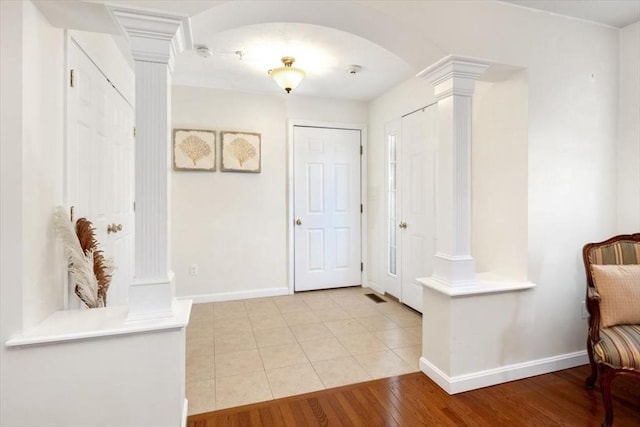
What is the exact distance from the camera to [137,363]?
145 cm

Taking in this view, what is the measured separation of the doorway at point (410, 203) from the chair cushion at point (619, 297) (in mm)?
1385

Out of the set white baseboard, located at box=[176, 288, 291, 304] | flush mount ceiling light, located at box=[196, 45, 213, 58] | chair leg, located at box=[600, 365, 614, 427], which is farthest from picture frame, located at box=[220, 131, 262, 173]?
chair leg, located at box=[600, 365, 614, 427]

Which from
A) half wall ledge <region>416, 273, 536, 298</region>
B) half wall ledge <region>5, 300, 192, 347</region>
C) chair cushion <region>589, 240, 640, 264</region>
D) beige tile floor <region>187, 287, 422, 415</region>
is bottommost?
beige tile floor <region>187, 287, 422, 415</region>

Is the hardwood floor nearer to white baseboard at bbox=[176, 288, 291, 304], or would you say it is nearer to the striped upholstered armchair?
the striped upholstered armchair

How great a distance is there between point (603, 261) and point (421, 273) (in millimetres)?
1512

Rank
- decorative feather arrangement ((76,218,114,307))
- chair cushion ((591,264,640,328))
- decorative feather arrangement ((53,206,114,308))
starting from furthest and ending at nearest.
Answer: chair cushion ((591,264,640,328))
decorative feather arrangement ((76,218,114,307))
decorative feather arrangement ((53,206,114,308))

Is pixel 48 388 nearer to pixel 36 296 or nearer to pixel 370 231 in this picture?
pixel 36 296

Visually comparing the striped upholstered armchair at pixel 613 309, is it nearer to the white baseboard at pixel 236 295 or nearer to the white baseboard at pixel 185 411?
the white baseboard at pixel 185 411

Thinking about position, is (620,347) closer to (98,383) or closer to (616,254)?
(616,254)

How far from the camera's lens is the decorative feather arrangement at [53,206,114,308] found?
1599mm

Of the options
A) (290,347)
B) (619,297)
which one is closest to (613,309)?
(619,297)

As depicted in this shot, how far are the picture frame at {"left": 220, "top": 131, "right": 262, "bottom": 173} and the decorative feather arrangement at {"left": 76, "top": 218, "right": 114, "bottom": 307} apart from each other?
2043 millimetres

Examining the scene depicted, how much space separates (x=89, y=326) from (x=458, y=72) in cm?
237

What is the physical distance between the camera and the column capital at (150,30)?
1.44 metres
